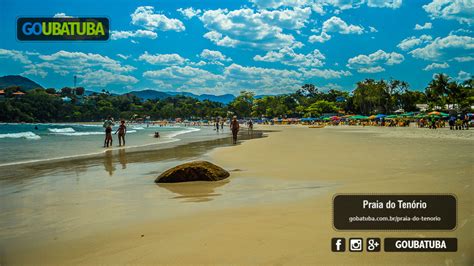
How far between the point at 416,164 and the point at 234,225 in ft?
21.9

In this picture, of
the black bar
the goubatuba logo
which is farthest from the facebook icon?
the goubatuba logo

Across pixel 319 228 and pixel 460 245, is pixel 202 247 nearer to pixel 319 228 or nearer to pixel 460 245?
pixel 319 228

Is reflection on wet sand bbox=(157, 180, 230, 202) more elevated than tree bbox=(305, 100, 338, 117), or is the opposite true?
tree bbox=(305, 100, 338, 117)

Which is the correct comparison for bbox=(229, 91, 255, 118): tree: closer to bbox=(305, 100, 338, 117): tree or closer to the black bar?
bbox=(305, 100, 338, 117): tree

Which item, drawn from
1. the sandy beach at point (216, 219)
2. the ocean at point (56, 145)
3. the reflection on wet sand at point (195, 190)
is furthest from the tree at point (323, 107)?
the reflection on wet sand at point (195, 190)

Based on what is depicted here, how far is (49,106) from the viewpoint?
105 metres

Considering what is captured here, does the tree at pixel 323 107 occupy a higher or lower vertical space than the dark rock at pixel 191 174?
higher

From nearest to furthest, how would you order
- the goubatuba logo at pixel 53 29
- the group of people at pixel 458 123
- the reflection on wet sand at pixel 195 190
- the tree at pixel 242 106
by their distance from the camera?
the goubatuba logo at pixel 53 29 < the reflection on wet sand at pixel 195 190 < the group of people at pixel 458 123 < the tree at pixel 242 106

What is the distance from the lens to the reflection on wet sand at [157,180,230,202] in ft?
17.5
